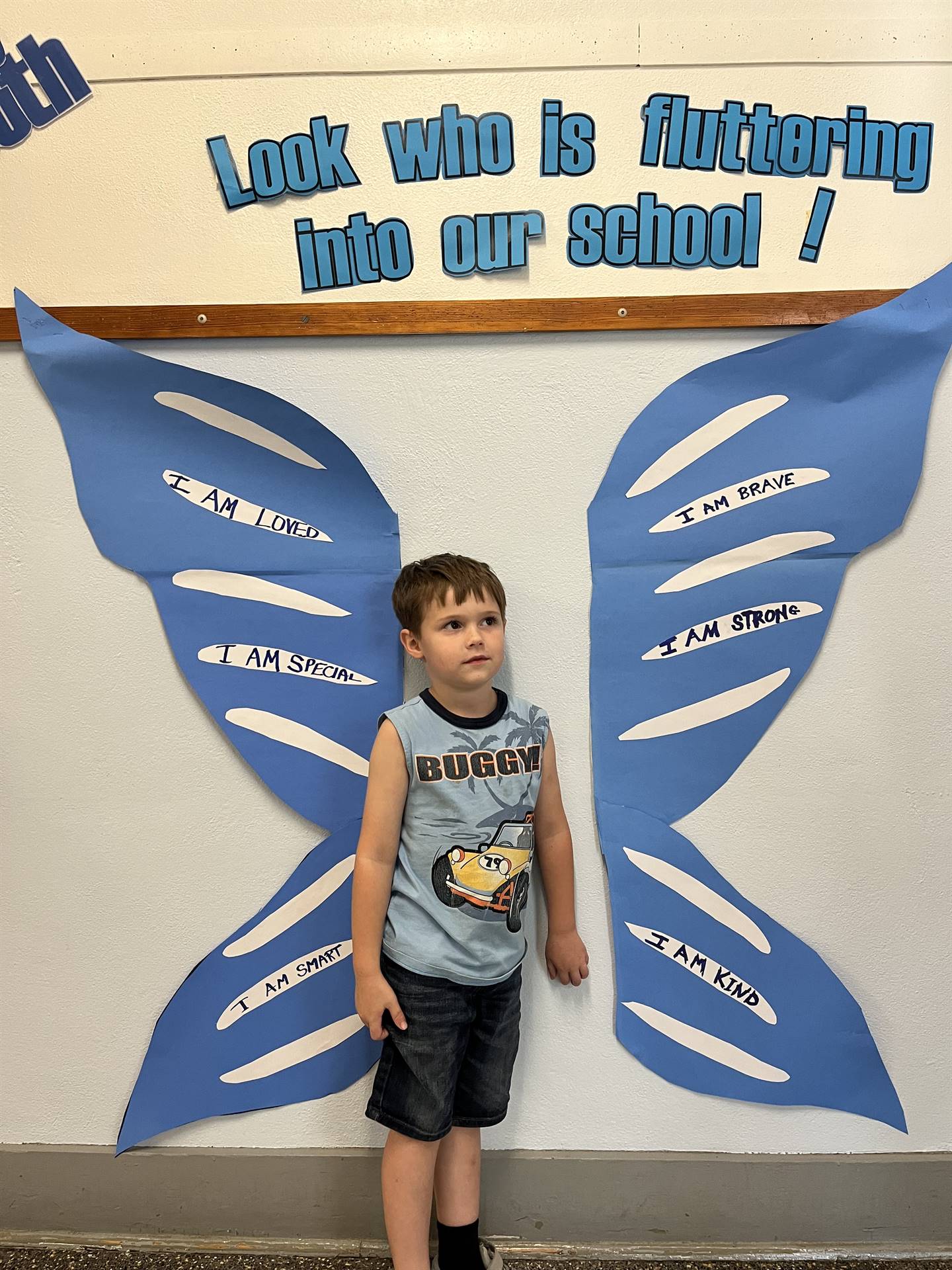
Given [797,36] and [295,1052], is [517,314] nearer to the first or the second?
[797,36]

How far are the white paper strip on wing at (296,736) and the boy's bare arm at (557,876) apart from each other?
0.86 feet

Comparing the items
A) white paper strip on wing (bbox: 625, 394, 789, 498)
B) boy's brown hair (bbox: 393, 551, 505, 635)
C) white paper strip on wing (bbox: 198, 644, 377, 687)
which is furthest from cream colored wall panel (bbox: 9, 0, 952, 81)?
white paper strip on wing (bbox: 198, 644, 377, 687)

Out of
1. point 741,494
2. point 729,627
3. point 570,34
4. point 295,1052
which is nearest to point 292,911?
point 295,1052

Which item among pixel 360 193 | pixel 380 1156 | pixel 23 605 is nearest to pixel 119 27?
pixel 360 193

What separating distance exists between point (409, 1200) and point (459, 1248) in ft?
0.44

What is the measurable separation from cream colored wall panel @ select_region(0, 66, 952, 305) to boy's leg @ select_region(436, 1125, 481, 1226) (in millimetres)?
1179

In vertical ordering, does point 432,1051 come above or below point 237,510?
below

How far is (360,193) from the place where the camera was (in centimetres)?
116

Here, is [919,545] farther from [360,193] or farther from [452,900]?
[360,193]

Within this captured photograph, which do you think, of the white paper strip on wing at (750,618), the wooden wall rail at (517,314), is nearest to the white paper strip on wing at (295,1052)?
the white paper strip on wing at (750,618)

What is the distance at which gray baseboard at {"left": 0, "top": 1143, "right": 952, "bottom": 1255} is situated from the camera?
4.04ft

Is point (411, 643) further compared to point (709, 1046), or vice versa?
point (709, 1046)

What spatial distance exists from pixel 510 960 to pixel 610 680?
1.34 ft

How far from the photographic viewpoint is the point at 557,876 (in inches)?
46.6
